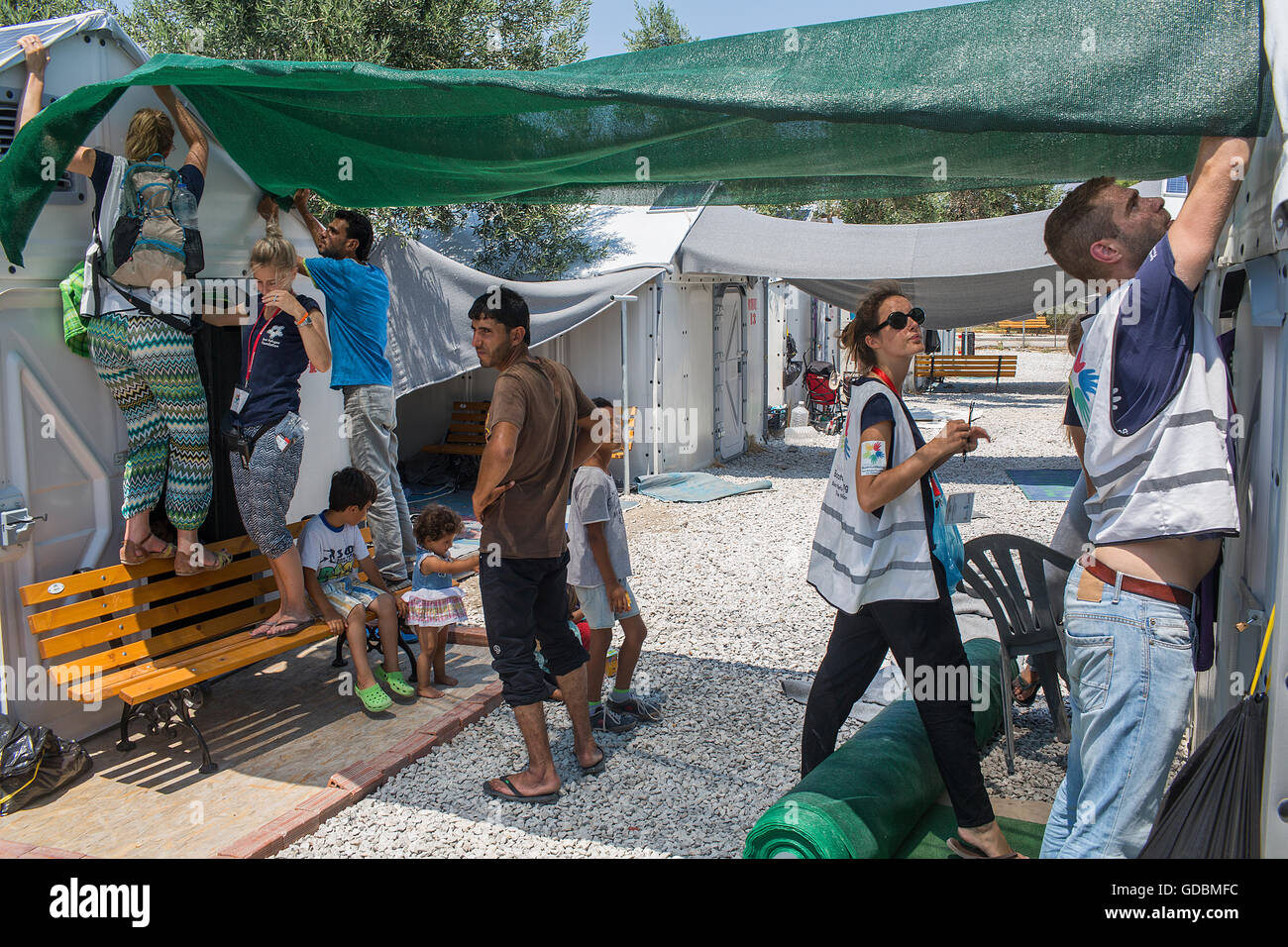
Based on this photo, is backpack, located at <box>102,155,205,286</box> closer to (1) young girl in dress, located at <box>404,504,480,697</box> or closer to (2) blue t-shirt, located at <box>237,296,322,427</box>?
(2) blue t-shirt, located at <box>237,296,322,427</box>

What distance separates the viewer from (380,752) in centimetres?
464

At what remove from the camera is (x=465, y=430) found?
12.4 m

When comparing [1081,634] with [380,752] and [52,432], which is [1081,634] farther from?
[52,432]

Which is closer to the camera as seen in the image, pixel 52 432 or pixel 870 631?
pixel 870 631

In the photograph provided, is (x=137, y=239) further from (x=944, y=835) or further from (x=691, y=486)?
(x=691, y=486)

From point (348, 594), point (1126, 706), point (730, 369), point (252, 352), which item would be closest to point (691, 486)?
point (730, 369)

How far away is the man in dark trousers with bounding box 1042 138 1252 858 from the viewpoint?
7.41 ft

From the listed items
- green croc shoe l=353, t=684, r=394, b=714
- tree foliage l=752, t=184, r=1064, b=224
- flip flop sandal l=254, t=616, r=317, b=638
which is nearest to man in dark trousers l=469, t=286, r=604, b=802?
green croc shoe l=353, t=684, r=394, b=714

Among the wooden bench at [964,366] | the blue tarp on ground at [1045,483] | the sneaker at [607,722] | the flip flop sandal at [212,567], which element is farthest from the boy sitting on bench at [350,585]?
the wooden bench at [964,366]

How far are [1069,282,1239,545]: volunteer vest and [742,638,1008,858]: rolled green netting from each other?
1.25 meters

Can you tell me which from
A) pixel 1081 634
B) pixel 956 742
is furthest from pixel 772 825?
pixel 1081 634

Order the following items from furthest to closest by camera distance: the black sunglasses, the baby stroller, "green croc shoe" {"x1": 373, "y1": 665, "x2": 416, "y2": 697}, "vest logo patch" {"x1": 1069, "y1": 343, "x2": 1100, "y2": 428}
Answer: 1. the baby stroller
2. "green croc shoe" {"x1": 373, "y1": 665, "x2": 416, "y2": 697}
3. the black sunglasses
4. "vest logo patch" {"x1": 1069, "y1": 343, "x2": 1100, "y2": 428}

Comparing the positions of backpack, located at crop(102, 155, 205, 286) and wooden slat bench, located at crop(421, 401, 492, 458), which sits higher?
backpack, located at crop(102, 155, 205, 286)

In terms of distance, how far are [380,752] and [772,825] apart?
229 cm
